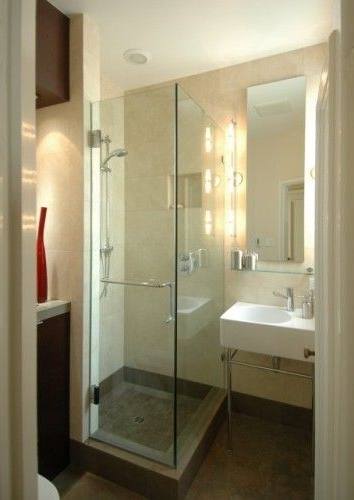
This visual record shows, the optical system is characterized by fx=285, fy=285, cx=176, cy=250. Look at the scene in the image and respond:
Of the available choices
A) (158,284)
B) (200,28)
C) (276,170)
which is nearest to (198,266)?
(158,284)

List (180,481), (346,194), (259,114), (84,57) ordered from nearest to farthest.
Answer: (346,194) → (180,481) → (84,57) → (259,114)

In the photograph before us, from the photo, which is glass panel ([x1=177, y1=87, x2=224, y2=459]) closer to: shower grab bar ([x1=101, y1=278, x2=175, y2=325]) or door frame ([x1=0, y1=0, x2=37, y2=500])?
shower grab bar ([x1=101, y1=278, x2=175, y2=325])

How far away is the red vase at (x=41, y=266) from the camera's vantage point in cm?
164

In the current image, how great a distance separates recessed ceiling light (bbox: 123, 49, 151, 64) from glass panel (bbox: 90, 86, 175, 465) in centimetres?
34

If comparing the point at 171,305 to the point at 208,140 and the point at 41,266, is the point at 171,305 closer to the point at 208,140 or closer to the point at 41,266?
the point at 41,266

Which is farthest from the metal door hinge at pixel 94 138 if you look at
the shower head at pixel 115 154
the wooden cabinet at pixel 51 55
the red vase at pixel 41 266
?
the red vase at pixel 41 266

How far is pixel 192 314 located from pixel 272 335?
50cm

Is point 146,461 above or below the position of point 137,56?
below

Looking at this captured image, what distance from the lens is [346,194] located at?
42 centimetres

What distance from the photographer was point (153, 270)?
187 cm

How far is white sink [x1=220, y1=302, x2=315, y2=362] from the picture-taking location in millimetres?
1566

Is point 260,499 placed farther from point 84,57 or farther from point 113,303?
point 84,57

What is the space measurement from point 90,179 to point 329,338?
5.03 feet

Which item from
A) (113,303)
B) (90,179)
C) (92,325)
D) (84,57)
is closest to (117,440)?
(92,325)
